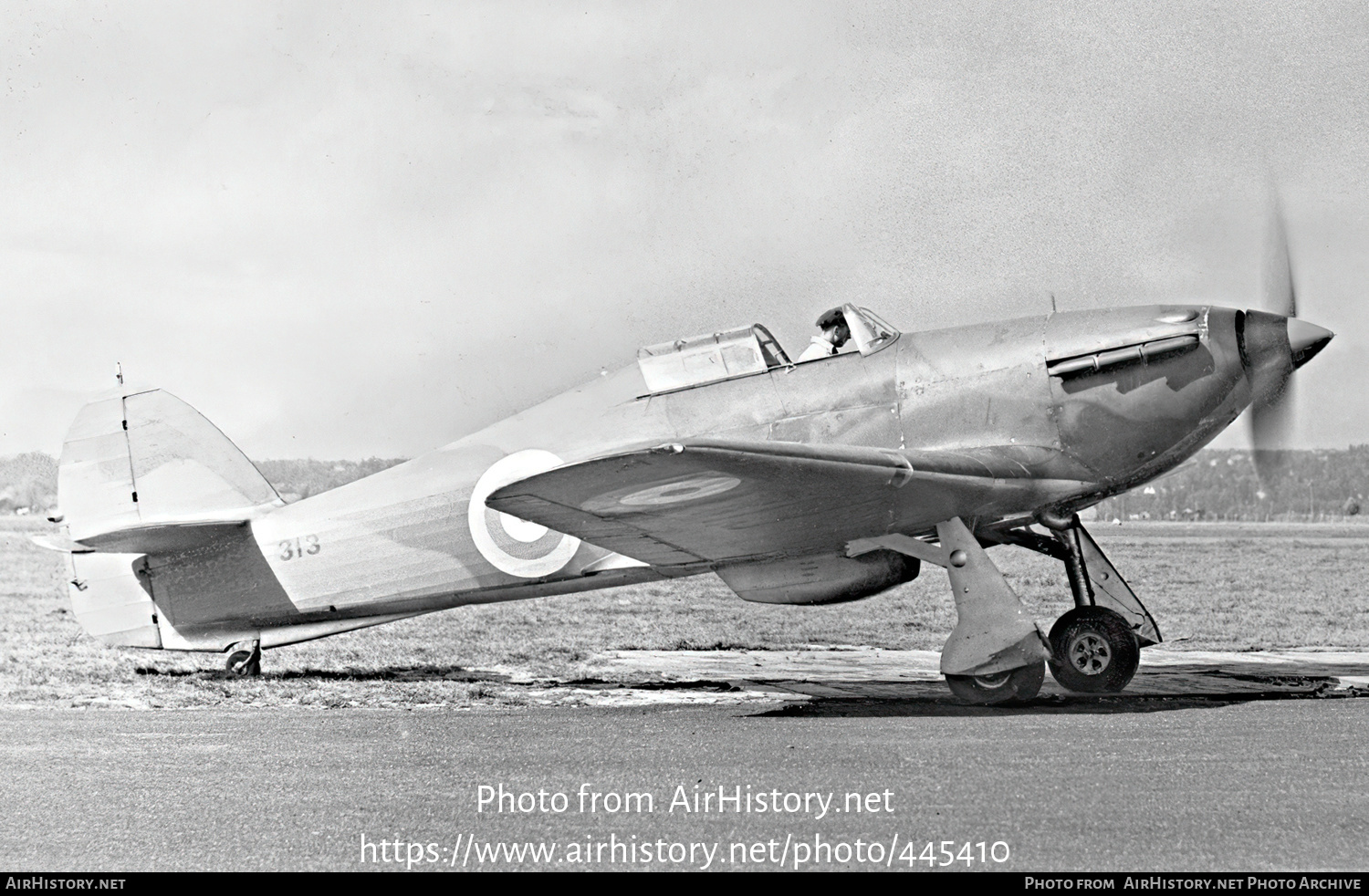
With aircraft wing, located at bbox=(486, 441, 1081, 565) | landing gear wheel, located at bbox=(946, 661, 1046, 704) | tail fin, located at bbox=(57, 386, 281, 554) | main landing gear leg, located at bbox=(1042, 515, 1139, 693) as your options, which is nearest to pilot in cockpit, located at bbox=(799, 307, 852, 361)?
aircraft wing, located at bbox=(486, 441, 1081, 565)

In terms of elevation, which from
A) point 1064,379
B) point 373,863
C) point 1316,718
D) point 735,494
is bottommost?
point 1316,718

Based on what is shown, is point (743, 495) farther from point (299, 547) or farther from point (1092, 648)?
point (299, 547)

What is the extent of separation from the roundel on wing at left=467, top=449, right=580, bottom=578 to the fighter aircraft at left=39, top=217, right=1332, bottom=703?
0.06 ft

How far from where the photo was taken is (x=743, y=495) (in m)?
6.75

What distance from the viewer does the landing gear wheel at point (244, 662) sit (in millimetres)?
9375

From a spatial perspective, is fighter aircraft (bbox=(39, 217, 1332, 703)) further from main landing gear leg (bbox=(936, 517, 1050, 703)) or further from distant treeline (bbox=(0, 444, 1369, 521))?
distant treeline (bbox=(0, 444, 1369, 521))

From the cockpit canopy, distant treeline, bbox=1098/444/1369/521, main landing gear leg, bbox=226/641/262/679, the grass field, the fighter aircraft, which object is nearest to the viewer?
the fighter aircraft

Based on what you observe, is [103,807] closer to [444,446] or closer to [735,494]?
[735,494]

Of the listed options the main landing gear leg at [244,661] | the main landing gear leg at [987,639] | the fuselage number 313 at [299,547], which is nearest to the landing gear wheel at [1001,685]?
the main landing gear leg at [987,639]

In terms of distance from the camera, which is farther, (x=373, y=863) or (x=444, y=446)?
(x=444, y=446)

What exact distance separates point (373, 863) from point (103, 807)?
4.92 ft

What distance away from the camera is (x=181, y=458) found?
9.40m

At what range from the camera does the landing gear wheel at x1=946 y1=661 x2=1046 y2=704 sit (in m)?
7.21

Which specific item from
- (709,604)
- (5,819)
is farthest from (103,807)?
(709,604)
